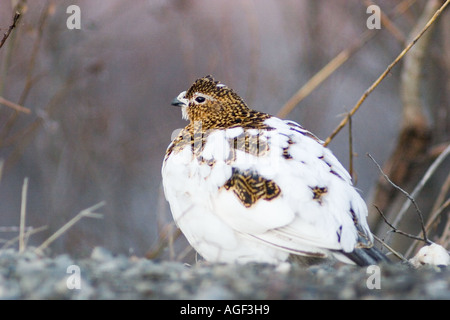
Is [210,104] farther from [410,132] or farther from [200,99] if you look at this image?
[410,132]

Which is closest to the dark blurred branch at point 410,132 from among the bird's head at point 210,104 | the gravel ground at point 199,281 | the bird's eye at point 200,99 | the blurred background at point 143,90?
the blurred background at point 143,90

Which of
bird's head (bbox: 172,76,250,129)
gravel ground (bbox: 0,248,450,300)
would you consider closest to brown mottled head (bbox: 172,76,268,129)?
bird's head (bbox: 172,76,250,129)

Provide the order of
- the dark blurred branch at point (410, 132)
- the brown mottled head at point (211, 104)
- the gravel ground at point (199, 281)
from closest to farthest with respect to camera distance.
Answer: the gravel ground at point (199, 281)
the brown mottled head at point (211, 104)
the dark blurred branch at point (410, 132)

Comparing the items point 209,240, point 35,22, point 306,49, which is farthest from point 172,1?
point 209,240

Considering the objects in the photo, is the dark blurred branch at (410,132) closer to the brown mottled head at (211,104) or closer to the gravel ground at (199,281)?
the brown mottled head at (211,104)

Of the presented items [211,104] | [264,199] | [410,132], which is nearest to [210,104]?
[211,104]
